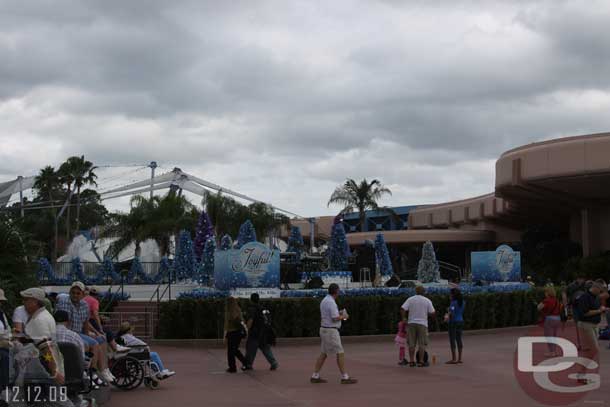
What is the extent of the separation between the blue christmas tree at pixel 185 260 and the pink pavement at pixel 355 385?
69.2 ft

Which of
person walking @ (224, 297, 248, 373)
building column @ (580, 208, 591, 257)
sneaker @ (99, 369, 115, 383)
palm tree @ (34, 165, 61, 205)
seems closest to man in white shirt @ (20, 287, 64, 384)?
sneaker @ (99, 369, 115, 383)

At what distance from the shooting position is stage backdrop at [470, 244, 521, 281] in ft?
106

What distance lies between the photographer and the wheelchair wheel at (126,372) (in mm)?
12797

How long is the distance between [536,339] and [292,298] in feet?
21.3

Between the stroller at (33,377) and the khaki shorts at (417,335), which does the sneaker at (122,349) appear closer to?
the stroller at (33,377)

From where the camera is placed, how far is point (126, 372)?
12828mm

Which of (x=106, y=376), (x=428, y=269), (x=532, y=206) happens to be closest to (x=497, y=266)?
(x=428, y=269)

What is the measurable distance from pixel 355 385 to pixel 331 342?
2.61ft

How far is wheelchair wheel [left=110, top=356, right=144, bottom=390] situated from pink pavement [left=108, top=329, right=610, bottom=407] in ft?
0.54

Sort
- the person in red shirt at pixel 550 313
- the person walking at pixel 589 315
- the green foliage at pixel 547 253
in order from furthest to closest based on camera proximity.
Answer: the green foliage at pixel 547 253 < the person in red shirt at pixel 550 313 < the person walking at pixel 589 315

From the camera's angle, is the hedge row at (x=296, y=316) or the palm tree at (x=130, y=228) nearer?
the hedge row at (x=296, y=316)

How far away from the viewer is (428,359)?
17.1 m

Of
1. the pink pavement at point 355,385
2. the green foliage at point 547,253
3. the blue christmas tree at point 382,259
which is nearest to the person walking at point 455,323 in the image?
the pink pavement at point 355,385
